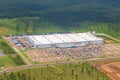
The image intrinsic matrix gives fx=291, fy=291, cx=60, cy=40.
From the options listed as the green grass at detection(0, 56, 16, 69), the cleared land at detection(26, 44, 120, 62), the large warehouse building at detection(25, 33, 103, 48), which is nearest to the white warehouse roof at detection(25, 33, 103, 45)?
the large warehouse building at detection(25, 33, 103, 48)

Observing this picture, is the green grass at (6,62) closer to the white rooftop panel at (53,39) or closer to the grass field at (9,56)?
the grass field at (9,56)

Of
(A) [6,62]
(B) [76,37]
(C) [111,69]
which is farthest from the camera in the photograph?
(B) [76,37]

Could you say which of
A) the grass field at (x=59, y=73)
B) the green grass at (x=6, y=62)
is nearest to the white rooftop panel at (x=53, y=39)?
the green grass at (x=6, y=62)

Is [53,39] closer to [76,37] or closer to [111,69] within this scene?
[76,37]

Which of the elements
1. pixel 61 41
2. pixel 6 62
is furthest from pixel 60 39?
pixel 6 62

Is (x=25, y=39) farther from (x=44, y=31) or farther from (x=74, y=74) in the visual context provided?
(x=74, y=74)

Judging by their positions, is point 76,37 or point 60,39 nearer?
point 60,39
